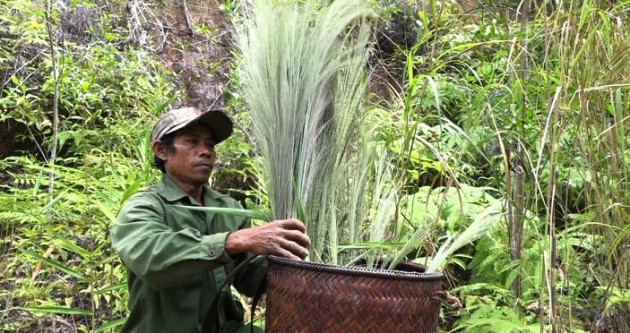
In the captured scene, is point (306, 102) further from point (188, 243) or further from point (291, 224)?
point (188, 243)

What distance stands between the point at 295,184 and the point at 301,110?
0.62 ft

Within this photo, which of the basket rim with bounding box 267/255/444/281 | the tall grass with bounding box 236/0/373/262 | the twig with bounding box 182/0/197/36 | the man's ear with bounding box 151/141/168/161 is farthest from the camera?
the twig with bounding box 182/0/197/36

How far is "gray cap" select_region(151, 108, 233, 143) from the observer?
6.97 feet

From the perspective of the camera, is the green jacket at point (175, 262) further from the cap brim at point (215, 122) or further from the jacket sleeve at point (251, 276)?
the cap brim at point (215, 122)

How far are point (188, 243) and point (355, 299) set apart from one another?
47cm

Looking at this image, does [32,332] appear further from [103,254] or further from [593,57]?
[593,57]

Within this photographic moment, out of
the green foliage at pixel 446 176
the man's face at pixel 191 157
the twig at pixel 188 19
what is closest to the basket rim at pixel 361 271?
the green foliage at pixel 446 176

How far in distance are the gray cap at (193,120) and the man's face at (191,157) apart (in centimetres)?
3

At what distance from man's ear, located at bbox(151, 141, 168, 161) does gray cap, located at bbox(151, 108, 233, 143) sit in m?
0.02

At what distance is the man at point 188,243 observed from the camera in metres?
1.63

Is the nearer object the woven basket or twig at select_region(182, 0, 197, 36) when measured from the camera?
the woven basket

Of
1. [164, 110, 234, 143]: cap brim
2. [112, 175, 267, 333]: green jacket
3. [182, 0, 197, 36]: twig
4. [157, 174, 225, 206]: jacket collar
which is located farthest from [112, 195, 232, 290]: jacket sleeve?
[182, 0, 197, 36]: twig

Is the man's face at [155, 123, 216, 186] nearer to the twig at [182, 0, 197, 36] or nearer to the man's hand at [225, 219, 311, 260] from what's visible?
the man's hand at [225, 219, 311, 260]

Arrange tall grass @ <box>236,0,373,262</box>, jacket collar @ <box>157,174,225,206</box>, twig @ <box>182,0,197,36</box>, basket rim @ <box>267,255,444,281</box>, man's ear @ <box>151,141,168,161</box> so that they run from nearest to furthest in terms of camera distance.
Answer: basket rim @ <box>267,255,444,281</box>, tall grass @ <box>236,0,373,262</box>, jacket collar @ <box>157,174,225,206</box>, man's ear @ <box>151,141,168,161</box>, twig @ <box>182,0,197,36</box>
